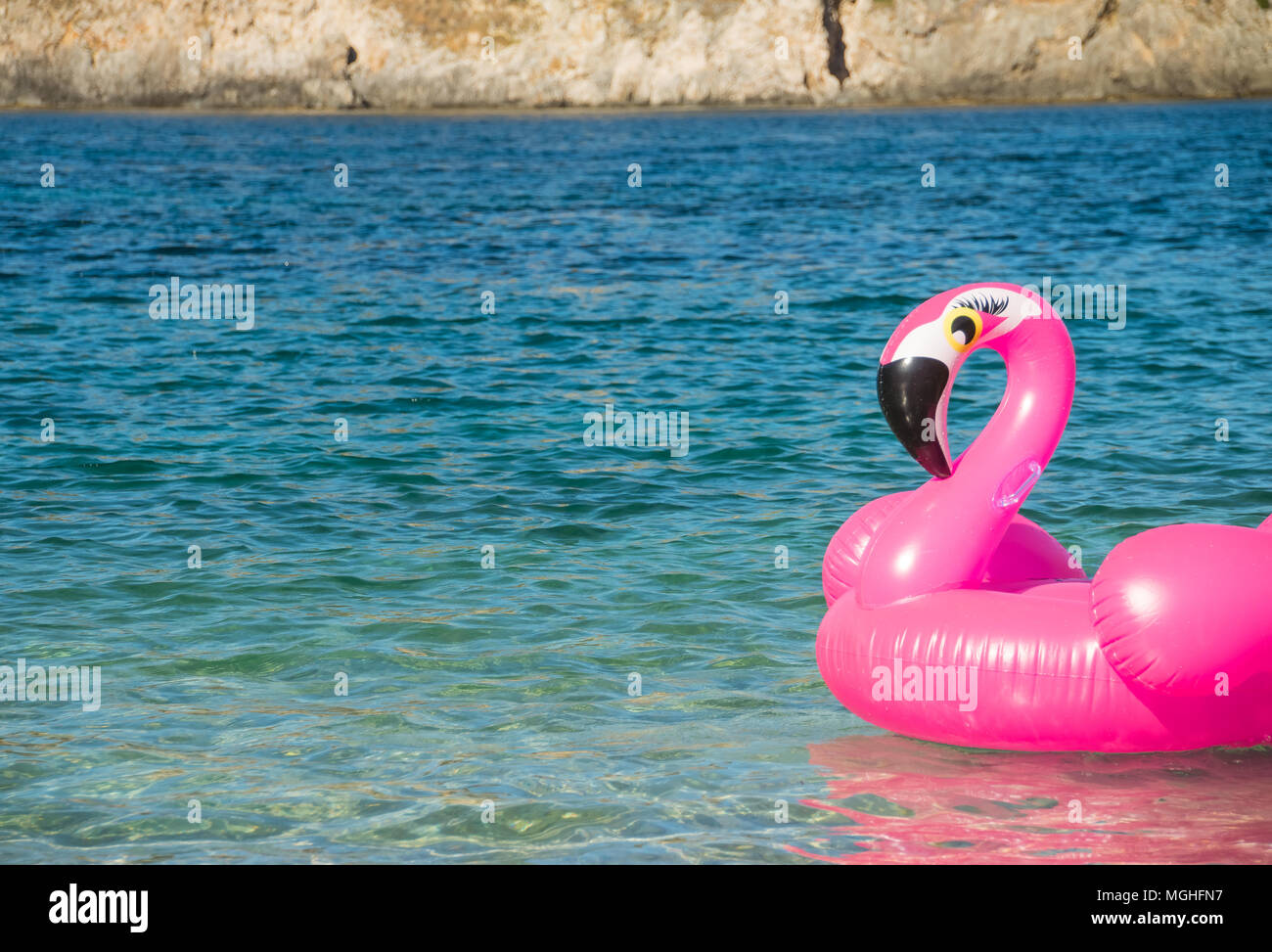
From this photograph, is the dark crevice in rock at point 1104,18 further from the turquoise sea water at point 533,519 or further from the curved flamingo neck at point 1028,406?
the curved flamingo neck at point 1028,406

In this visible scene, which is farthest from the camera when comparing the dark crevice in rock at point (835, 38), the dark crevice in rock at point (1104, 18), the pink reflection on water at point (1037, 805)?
the dark crevice in rock at point (835, 38)

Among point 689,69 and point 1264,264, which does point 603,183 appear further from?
point 689,69

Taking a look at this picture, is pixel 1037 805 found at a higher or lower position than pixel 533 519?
lower

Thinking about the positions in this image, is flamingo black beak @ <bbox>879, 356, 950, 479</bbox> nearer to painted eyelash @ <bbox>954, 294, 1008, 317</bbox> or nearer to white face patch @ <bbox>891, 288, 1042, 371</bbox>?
white face patch @ <bbox>891, 288, 1042, 371</bbox>

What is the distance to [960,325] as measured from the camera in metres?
6.57

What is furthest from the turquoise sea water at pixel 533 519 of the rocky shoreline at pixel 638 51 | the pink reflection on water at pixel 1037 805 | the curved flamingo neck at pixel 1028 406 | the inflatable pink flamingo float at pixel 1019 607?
the rocky shoreline at pixel 638 51

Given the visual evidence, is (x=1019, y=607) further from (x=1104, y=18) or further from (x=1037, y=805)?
(x=1104, y=18)

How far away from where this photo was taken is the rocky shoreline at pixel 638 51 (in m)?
77.9

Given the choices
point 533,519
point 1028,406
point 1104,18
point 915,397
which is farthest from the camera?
point 1104,18

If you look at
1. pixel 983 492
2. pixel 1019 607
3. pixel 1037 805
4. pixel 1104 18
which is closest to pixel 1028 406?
pixel 983 492

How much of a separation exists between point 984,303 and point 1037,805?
2.26 meters

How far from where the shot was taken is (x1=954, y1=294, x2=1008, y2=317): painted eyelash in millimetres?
6582

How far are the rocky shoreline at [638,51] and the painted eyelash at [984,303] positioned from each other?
76.0 meters

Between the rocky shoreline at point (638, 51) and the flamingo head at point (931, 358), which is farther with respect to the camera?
the rocky shoreline at point (638, 51)
